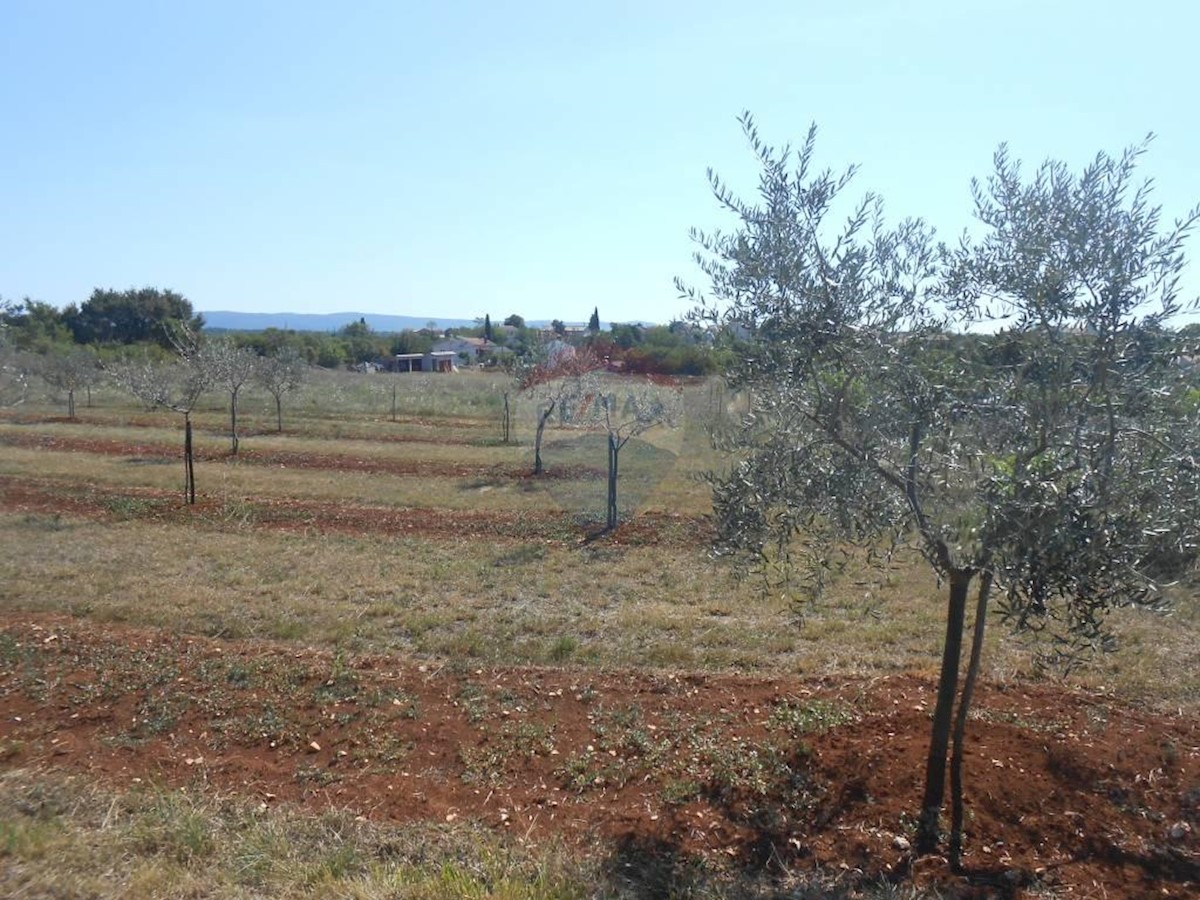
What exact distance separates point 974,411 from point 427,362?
57.1m

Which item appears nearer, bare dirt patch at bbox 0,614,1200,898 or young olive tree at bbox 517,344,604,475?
bare dirt patch at bbox 0,614,1200,898

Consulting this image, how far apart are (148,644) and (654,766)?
4.71 metres

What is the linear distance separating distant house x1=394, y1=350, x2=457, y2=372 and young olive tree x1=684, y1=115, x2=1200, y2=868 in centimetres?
4756

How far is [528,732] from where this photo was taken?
6.11 meters

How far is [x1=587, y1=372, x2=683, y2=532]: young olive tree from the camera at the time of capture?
17.0m

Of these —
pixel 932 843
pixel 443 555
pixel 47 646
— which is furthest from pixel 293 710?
pixel 443 555

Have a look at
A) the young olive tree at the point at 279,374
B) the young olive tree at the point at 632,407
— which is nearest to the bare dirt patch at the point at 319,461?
the young olive tree at the point at 632,407

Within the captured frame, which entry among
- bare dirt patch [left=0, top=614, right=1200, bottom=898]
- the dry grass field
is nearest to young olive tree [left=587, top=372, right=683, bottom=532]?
the dry grass field

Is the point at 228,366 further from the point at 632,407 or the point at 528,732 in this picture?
the point at 528,732

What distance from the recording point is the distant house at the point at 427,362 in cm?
5434

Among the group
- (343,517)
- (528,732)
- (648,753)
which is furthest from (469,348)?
(648,753)

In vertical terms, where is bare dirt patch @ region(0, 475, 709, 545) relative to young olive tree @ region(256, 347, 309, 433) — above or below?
below

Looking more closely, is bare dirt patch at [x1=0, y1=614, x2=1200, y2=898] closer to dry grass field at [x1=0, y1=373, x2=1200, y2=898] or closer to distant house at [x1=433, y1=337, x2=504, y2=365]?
dry grass field at [x1=0, y1=373, x2=1200, y2=898]

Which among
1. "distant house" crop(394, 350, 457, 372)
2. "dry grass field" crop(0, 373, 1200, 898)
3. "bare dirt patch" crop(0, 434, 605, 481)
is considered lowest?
"bare dirt patch" crop(0, 434, 605, 481)
